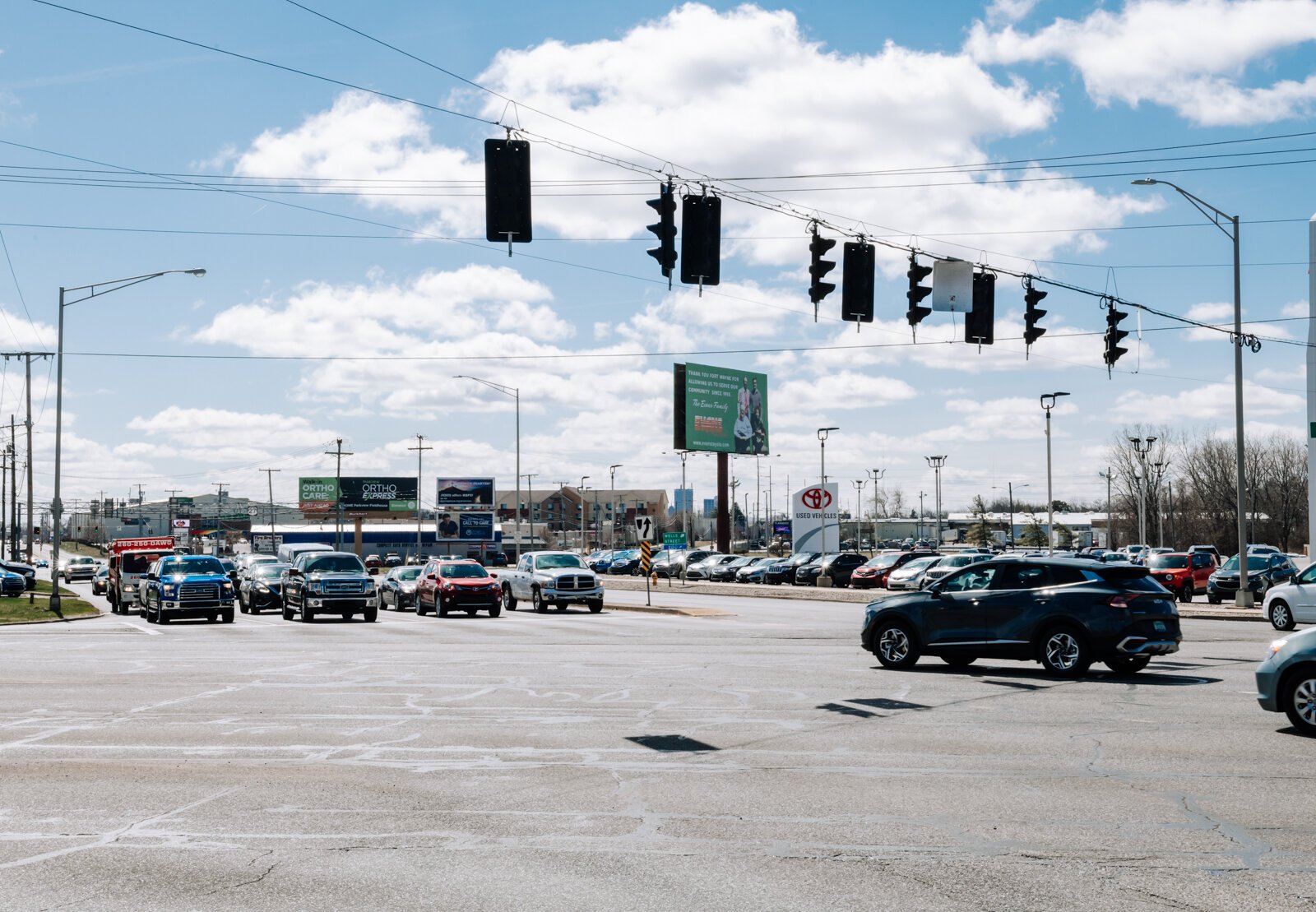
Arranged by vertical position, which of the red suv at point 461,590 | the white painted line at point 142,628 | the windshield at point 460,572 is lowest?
the white painted line at point 142,628

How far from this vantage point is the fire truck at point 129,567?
138ft

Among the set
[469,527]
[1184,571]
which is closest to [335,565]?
[1184,571]

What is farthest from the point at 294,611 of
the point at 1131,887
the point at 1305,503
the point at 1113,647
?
the point at 1305,503

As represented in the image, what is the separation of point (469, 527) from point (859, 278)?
117 m

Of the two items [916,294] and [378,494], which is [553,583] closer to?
[916,294]

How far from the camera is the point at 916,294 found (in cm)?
2450

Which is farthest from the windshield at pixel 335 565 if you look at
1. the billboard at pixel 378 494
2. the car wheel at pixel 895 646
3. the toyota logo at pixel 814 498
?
the billboard at pixel 378 494

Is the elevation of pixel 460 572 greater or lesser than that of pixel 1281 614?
greater

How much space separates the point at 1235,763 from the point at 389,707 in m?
9.01

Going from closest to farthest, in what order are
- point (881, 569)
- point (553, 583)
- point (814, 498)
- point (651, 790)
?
point (651, 790)
point (553, 583)
point (881, 569)
point (814, 498)

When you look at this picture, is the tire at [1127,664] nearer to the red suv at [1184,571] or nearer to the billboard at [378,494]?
the red suv at [1184,571]

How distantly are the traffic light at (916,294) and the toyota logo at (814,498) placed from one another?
49810mm

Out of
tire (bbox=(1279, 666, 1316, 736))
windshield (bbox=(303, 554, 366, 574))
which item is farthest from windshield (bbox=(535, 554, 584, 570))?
tire (bbox=(1279, 666, 1316, 736))

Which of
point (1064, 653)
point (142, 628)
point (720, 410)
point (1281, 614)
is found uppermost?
point (720, 410)
